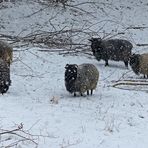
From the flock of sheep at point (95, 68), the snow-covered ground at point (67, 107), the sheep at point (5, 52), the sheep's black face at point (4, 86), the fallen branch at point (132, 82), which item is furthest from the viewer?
the sheep at point (5, 52)

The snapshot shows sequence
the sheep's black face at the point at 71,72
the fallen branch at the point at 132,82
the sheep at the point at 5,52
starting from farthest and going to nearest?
the sheep at the point at 5,52, the fallen branch at the point at 132,82, the sheep's black face at the point at 71,72

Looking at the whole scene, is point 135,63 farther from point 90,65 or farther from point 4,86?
point 4,86

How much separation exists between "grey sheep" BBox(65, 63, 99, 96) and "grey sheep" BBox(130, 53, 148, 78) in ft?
12.8

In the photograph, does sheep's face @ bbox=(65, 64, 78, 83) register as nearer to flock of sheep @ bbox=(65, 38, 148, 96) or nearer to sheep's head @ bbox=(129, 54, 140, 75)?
flock of sheep @ bbox=(65, 38, 148, 96)

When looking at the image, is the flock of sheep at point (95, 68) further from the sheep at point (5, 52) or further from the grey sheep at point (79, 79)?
the sheep at point (5, 52)

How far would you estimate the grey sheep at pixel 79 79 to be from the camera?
1312 centimetres

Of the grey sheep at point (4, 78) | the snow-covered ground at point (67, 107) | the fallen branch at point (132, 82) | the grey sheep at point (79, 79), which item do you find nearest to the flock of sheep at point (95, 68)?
the grey sheep at point (79, 79)

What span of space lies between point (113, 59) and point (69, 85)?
6361 millimetres

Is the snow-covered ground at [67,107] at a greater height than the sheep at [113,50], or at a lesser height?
lesser

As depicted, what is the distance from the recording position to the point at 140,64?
17.1 meters

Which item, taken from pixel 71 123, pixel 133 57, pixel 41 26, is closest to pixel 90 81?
pixel 71 123

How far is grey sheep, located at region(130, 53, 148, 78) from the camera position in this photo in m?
17.0

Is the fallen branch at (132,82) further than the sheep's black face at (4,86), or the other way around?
the fallen branch at (132,82)

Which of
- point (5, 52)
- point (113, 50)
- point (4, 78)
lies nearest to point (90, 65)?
point (4, 78)
